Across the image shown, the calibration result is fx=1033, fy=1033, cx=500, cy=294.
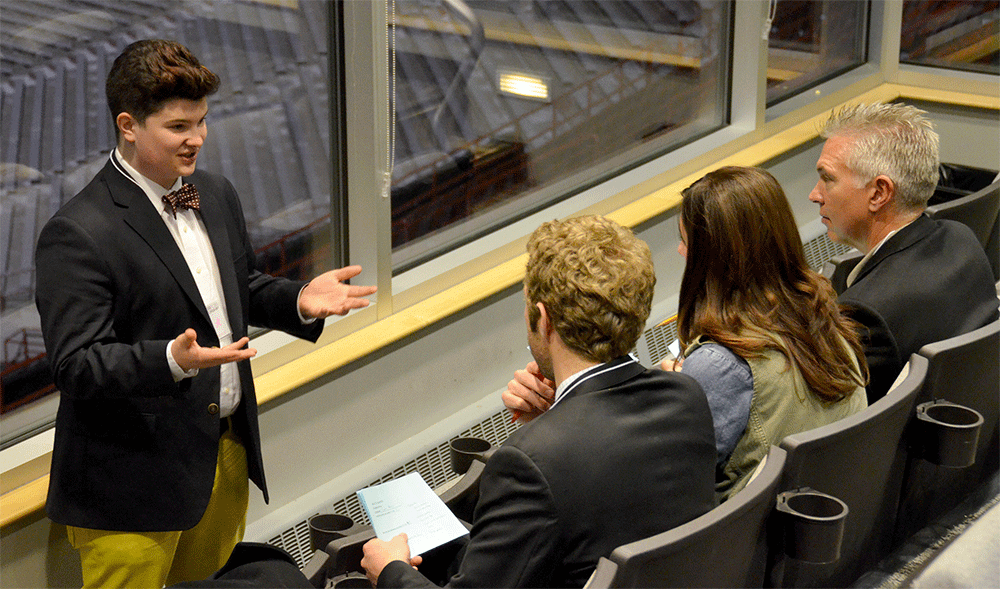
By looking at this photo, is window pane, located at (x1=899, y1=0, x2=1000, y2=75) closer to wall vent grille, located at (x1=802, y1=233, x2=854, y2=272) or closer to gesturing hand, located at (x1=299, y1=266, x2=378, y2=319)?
wall vent grille, located at (x1=802, y1=233, x2=854, y2=272)

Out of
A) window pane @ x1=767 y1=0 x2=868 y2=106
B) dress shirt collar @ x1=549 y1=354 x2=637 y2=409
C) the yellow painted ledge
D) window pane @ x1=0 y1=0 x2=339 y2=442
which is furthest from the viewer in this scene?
window pane @ x1=767 y1=0 x2=868 y2=106

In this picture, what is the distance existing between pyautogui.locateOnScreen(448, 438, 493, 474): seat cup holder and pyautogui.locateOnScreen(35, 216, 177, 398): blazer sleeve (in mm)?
828

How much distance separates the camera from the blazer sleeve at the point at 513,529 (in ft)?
5.29

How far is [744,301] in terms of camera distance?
2166mm

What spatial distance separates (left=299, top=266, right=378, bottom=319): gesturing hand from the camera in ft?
8.12

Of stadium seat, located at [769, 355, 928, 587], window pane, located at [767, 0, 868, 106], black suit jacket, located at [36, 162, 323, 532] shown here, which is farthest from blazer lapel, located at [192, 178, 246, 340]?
window pane, located at [767, 0, 868, 106]

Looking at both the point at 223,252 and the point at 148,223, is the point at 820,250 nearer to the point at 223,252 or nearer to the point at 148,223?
the point at 223,252

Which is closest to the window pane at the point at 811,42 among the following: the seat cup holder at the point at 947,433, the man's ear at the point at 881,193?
the man's ear at the point at 881,193

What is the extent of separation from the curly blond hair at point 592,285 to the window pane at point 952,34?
4.95 metres

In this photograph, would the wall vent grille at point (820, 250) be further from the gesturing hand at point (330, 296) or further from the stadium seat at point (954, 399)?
the gesturing hand at point (330, 296)

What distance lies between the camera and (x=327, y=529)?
241 cm

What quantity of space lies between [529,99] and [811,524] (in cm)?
285

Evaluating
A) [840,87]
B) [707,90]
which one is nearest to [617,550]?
[707,90]

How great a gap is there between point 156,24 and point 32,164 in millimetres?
570
